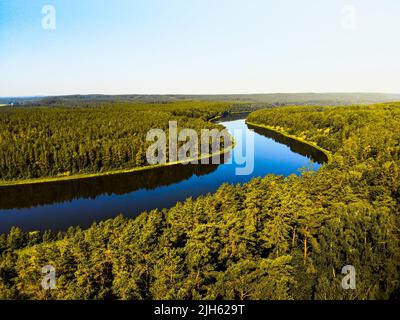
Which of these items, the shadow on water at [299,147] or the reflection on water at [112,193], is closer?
the reflection on water at [112,193]

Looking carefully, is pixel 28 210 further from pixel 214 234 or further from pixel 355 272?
pixel 355 272

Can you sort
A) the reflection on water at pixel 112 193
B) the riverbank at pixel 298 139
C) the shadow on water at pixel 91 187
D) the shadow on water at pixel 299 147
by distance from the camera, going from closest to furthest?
the reflection on water at pixel 112 193 < the shadow on water at pixel 91 187 < the shadow on water at pixel 299 147 < the riverbank at pixel 298 139

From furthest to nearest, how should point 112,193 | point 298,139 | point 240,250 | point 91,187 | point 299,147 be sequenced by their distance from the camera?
point 298,139
point 299,147
point 91,187
point 112,193
point 240,250

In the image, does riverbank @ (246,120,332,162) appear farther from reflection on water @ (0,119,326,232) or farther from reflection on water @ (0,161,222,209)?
reflection on water @ (0,161,222,209)

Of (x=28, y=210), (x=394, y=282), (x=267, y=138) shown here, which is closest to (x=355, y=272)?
(x=394, y=282)

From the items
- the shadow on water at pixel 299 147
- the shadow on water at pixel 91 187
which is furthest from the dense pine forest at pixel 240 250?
the shadow on water at pixel 299 147

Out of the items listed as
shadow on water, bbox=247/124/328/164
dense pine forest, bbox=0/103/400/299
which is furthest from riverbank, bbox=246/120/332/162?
dense pine forest, bbox=0/103/400/299

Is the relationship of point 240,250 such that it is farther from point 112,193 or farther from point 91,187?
point 91,187

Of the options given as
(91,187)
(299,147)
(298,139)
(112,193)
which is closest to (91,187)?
(91,187)

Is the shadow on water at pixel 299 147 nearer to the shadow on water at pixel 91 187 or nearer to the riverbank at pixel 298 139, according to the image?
the riverbank at pixel 298 139
